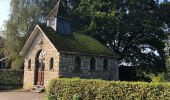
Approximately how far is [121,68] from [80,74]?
1123 cm

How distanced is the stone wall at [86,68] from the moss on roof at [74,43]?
546mm

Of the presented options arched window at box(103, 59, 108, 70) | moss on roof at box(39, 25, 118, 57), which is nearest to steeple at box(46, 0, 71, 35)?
moss on roof at box(39, 25, 118, 57)

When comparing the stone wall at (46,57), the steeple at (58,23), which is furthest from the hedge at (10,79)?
the steeple at (58,23)

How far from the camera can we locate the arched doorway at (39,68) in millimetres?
31562

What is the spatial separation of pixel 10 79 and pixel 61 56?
29.1ft

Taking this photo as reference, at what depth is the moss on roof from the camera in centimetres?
2930

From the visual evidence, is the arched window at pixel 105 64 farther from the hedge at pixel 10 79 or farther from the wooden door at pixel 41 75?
the hedge at pixel 10 79

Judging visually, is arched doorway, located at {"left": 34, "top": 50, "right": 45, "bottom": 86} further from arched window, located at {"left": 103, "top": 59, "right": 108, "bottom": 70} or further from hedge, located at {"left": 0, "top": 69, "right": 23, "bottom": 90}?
arched window, located at {"left": 103, "top": 59, "right": 108, "bottom": 70}

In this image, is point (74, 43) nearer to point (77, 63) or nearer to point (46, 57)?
point (77, 63)

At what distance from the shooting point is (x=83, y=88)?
19.5 m

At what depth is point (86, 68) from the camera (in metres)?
31.4

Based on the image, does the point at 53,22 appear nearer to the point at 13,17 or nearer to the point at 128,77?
the point at 13,17

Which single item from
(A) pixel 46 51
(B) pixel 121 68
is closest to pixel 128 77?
(B) pixel 121 68

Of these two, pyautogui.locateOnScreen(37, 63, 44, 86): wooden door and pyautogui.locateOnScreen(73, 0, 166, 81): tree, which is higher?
pyautogui.locateOnScreen(73, 0, 166, 81): tree
